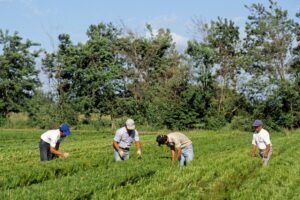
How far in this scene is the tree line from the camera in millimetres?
45375

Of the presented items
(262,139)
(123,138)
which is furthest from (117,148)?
(262,139)

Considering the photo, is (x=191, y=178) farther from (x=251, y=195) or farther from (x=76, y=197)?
(x=76, y=197)

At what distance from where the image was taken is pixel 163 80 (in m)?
54.0

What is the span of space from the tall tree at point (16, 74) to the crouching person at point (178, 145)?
132ft

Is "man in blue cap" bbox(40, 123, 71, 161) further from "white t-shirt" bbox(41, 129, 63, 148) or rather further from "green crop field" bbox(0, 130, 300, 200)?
"green crop field" bbox(0, 130, 300, 200)

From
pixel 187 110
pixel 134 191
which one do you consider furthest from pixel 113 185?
pixel 187 110

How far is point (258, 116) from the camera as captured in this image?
152ft

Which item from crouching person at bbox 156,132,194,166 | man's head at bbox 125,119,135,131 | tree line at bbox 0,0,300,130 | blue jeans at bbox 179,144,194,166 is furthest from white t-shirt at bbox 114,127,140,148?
tree line at bbox 0,0,300,130

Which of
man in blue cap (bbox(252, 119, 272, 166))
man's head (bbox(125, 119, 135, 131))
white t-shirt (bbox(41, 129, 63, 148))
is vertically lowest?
man in blue cap (bbox(252, 119, 272, 166))

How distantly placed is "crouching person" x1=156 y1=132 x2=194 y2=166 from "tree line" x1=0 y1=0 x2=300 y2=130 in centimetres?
3164

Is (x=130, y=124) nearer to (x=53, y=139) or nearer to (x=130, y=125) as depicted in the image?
(x=130, y=125)

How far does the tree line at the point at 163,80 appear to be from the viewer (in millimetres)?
45375

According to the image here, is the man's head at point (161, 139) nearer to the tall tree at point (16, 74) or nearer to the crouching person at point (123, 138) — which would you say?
the crouching person at point (123, 138)

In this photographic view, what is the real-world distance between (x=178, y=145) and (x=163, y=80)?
43032 mm
